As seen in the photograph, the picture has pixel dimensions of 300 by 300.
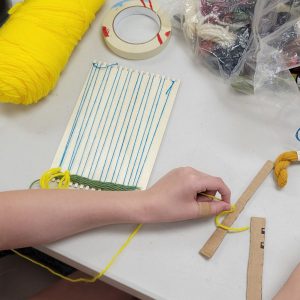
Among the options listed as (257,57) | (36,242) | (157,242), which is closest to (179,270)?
(157,242)

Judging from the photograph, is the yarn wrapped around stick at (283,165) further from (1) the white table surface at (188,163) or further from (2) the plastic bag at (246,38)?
(2) the plastic bag at (246,38)

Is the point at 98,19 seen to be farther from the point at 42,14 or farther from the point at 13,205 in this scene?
the point at 13,205

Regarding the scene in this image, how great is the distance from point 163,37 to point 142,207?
14.1 inches

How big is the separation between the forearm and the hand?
0.02 meters

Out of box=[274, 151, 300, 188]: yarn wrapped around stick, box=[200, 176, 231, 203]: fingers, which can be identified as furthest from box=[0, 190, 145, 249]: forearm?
box=[274, 151, 300, 188]: yarn wrapped around stick

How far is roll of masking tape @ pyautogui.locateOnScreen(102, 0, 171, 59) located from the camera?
84cm

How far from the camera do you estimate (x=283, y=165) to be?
711 millimetres

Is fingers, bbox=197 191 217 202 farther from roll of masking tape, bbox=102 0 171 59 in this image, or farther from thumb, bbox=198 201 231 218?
Result: roll of masking tape, bbox=102 0 171 59

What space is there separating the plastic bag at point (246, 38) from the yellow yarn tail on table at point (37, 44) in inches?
8.4

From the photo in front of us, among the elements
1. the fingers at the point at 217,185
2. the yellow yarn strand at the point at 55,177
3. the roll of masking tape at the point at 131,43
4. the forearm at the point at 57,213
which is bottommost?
the forearm at the point at 57,213

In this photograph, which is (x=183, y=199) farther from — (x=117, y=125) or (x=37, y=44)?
(x=37, y=44)

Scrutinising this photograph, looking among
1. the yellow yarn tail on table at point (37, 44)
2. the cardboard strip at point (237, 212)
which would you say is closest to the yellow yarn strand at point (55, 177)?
the yellow yarn tail on table at point (37, 44)

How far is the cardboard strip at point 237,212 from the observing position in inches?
26.1

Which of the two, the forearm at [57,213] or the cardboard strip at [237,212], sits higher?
the cardboard strip at [237,212]
